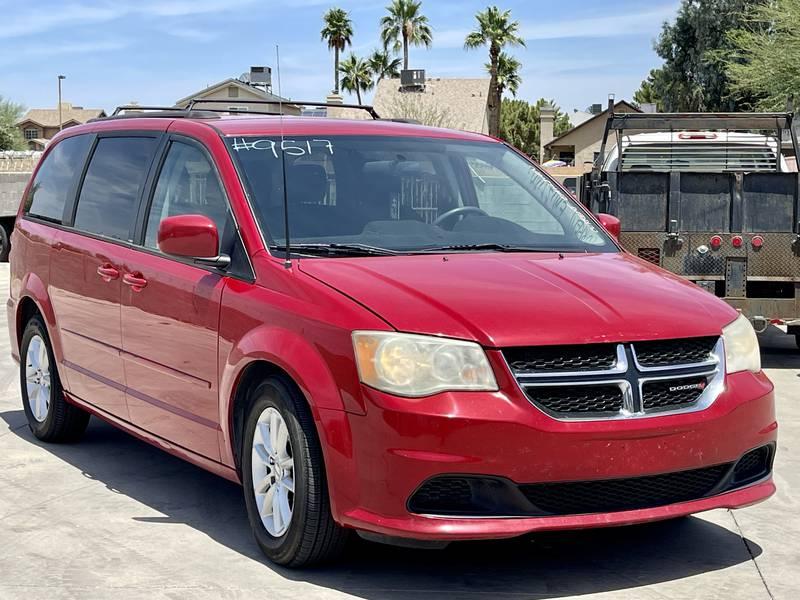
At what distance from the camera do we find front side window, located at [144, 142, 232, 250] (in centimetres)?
563

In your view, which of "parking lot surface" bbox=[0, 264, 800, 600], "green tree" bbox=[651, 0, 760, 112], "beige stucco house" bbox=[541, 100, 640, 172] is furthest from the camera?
"beige stucco house" bbox=[541, 100, 640, 172]

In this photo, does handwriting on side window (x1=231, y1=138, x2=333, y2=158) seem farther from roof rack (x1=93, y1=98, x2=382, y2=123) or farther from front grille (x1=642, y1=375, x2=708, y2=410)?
front grille (x1=642, y1=375, x2=708, y2=410)

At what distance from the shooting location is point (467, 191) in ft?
20.4

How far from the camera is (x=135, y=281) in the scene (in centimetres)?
602

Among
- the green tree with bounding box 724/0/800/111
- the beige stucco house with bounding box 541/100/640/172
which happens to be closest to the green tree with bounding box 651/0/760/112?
the green tree with bounding box 724/0/800/111

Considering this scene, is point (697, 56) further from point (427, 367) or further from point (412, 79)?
point (427, 367)

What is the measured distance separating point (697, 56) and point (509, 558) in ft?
178

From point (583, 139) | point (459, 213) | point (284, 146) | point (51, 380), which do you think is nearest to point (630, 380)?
point (459, 213)

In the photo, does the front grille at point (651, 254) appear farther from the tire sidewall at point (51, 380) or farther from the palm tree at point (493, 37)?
the palm tree at point (493, 37)

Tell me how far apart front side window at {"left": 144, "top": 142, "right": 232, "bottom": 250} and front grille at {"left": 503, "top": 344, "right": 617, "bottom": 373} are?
5.21 ft

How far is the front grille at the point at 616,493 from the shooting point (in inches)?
176

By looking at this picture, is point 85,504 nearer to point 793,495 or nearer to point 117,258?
point 117,258

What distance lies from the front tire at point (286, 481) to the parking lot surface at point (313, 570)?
13 centimetres

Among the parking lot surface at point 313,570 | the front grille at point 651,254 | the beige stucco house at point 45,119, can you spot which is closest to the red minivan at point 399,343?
the parking lot surface at point 313,570
